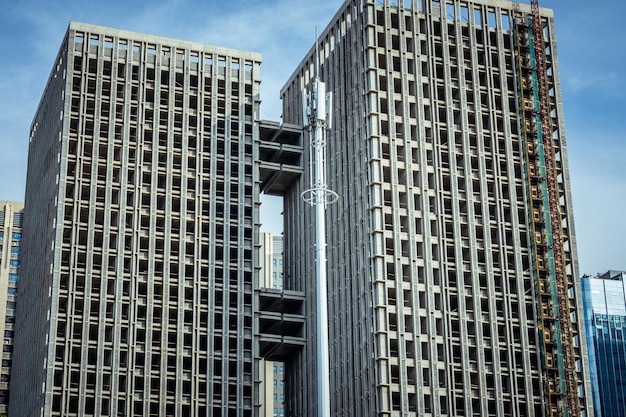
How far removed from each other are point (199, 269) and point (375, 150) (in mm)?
24252

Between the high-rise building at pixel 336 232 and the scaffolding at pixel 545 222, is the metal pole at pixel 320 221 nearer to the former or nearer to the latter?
the high-rise building at pixel 336 232

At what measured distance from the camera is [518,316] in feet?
415

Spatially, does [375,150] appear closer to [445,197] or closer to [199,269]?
[445,197]

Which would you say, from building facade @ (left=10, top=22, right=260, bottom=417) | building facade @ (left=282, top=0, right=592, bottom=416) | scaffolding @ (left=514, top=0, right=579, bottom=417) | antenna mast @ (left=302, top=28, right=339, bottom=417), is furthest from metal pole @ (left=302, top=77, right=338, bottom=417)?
scaffolding @ (left=514, top=0, right=579, bottom=417)

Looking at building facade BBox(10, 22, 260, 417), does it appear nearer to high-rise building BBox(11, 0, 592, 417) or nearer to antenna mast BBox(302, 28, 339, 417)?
high-rise building BBox(11, 0, 592, 417)

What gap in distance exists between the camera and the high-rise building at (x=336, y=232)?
12150 centimetres

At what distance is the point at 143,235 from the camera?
128m

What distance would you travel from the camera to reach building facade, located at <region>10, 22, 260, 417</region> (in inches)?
4764

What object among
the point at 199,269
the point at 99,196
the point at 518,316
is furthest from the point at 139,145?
the point at 518,316

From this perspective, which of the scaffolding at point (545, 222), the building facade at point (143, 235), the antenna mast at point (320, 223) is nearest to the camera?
the antenna mast at point (320, 223)

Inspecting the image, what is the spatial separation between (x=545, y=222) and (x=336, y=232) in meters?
24.6

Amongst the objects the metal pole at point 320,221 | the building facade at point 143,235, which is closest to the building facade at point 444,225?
the building facade at point 143,235

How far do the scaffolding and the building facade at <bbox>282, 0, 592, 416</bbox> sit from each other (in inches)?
7.1

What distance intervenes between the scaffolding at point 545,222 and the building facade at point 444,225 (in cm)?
18
